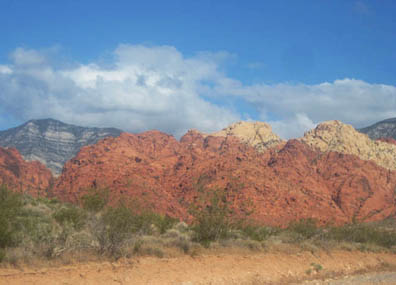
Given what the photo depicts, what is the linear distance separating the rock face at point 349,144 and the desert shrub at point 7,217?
11591 centimetres

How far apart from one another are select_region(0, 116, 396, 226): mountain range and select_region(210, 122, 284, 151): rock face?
21.0m

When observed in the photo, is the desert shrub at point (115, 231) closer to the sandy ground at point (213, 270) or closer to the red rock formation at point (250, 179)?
the sandy ground at point (213, 270)

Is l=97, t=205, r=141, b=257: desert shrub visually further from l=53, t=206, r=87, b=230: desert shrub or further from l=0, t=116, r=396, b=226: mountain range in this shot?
l=0, t=116, r=396, b=226: mountain range

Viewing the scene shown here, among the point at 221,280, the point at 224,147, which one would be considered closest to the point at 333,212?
the point at 224,147

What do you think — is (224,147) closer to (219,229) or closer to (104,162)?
(104,162)

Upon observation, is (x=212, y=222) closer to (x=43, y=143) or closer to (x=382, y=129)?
(x=382, y=129)

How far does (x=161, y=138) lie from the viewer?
121938 mm

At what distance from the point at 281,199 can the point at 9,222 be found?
230 feet

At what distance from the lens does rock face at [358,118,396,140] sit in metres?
158

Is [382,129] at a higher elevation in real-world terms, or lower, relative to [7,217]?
higher

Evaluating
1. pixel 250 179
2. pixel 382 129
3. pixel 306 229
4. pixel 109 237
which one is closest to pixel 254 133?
pixel 382 129

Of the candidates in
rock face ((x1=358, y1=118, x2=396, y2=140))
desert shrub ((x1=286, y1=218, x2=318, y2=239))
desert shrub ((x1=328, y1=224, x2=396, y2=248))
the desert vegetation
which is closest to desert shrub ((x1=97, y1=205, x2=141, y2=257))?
the desert vegetation

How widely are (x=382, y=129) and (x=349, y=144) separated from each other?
45.4 meters

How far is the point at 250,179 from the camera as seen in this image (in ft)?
270
